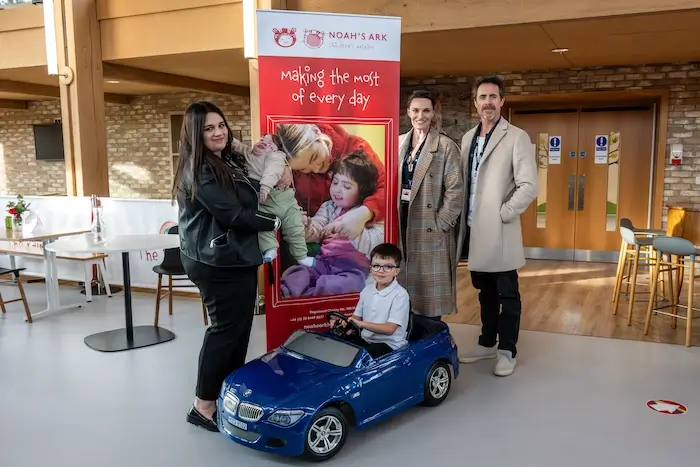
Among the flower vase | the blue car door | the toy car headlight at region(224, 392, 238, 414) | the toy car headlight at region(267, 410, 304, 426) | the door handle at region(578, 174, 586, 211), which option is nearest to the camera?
the toy car headlight at region(267, 410, 304, 426)

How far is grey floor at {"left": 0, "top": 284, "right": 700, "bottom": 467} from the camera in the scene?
2668 millimetres

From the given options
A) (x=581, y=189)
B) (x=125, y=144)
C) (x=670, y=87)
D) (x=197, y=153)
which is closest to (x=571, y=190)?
(x=581, y=189)

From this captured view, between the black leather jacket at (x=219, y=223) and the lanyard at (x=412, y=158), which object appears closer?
the black leather jacket at (x=219, y=223)

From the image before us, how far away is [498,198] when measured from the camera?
347 cm

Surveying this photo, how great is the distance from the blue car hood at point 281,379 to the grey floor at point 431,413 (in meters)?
0.33

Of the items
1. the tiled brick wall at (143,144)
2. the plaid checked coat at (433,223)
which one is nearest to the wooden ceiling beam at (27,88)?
the tiled brick wall at (143,144)

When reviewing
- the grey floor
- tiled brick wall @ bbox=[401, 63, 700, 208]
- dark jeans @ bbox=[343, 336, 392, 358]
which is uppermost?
tiled brick wall @ bbox=[401, 63, 700, 208]

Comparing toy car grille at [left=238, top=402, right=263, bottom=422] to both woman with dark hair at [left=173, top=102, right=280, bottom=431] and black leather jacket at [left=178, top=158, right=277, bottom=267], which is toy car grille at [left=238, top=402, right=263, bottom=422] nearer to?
woman with dark hair at [left=173, top=102, right=280, bottom=431]

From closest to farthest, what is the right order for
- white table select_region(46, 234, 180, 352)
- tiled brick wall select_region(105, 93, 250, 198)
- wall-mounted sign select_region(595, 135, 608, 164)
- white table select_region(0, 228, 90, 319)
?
white table select_region(46, 234, 180, 352), white table select_region(0, 228, 90, 319), wall-mounted sign select_region(595, 135, 608, 164), tiled brick wall select_region(105, 93, 250, 198)

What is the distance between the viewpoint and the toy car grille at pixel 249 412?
250 centimetres

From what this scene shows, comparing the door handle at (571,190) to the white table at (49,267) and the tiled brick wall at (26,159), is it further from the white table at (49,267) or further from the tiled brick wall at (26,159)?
the tiled brick wall at (26,159)

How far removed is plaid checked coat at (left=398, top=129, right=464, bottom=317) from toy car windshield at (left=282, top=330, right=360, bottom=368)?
848 millimetres

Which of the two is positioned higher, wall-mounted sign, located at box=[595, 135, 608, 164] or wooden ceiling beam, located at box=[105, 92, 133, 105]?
wooden ceiling beam, located at box=[105, 92, 133, 105]

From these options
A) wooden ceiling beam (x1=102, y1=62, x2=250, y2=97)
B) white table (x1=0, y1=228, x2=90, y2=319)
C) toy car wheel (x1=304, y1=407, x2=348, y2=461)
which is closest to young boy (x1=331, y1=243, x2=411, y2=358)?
toy car wheel (x1=304, y1=407, x2=348, y2=461)
